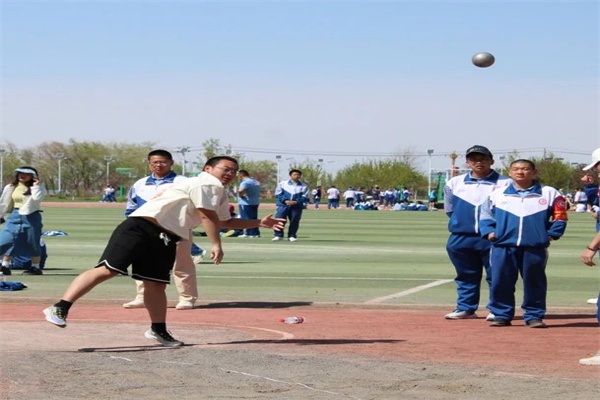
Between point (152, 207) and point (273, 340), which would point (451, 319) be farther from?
point (152, 207)

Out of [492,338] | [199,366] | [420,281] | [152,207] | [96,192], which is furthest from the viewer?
[96,192]

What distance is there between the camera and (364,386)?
27.3 ft

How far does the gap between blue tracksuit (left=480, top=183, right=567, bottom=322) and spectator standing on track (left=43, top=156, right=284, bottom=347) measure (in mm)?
2963

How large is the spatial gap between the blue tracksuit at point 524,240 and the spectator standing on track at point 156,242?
9.72 ft

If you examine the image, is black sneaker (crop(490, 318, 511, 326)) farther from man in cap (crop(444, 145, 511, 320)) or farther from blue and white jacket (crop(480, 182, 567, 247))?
blue and white jacket (crop(480, 182, 567, 247))

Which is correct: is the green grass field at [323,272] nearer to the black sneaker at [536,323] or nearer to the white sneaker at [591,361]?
the black sneaker at [536,323]

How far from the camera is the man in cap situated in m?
12.7

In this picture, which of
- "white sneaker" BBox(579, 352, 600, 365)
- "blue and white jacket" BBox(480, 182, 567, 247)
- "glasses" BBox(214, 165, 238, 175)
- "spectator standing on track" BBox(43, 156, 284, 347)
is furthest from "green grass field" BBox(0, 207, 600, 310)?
"white sneaker" BBox(579, 352, 600, 365)

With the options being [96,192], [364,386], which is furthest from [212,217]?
[96,192]

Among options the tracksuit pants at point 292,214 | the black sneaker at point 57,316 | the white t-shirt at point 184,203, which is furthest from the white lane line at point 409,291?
the tracksuit pants at point 292,214

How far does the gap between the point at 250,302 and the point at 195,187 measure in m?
4.07

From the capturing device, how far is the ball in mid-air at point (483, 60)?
57.8ft

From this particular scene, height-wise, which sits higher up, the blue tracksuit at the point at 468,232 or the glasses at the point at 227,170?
the glasses at the point at 227,170

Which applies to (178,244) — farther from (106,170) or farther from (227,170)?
(106,170)
